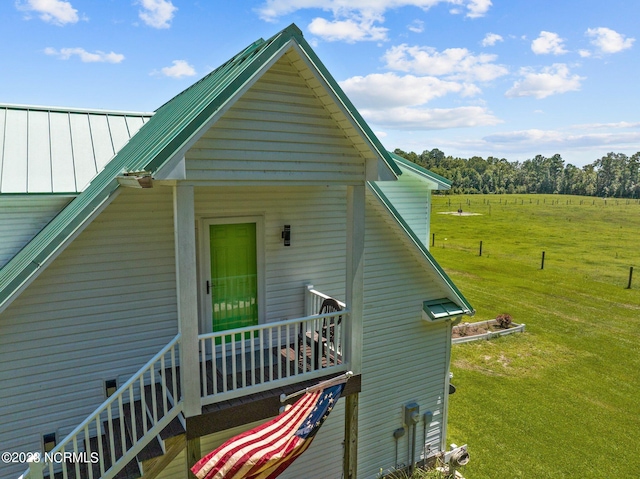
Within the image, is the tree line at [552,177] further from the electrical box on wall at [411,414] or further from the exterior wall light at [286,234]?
the exterior wall light at [286,234]

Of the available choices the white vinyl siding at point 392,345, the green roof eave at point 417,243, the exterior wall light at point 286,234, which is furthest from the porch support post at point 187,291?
the white vinyl siding at point 392,345

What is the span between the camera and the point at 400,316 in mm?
8266

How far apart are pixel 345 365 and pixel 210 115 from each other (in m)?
4.08

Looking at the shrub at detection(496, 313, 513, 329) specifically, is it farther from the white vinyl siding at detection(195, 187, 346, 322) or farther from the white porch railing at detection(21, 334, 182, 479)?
the white porch railing at detection(21, 334, 182, 479)

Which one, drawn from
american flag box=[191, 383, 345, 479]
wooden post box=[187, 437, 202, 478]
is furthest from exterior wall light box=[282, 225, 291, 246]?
wooden post box=[187, 437, 202, 478]

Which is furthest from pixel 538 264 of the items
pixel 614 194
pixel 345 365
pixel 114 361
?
pixel 614 194

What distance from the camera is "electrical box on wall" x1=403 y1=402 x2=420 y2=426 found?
8.46 m

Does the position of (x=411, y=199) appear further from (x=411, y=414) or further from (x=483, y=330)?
(x=483, y=330)

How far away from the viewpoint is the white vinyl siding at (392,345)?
7.82 m

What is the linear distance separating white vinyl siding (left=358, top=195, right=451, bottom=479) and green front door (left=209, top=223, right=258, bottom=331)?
2.26 meters

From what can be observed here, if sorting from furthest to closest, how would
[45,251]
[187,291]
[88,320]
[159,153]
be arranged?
[88,320]
[45,251]
[187,291]
[159,153]

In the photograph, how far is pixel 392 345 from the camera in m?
8.24

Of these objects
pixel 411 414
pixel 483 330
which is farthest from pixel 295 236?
pixel 483 330

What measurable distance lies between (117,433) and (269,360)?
228cm
